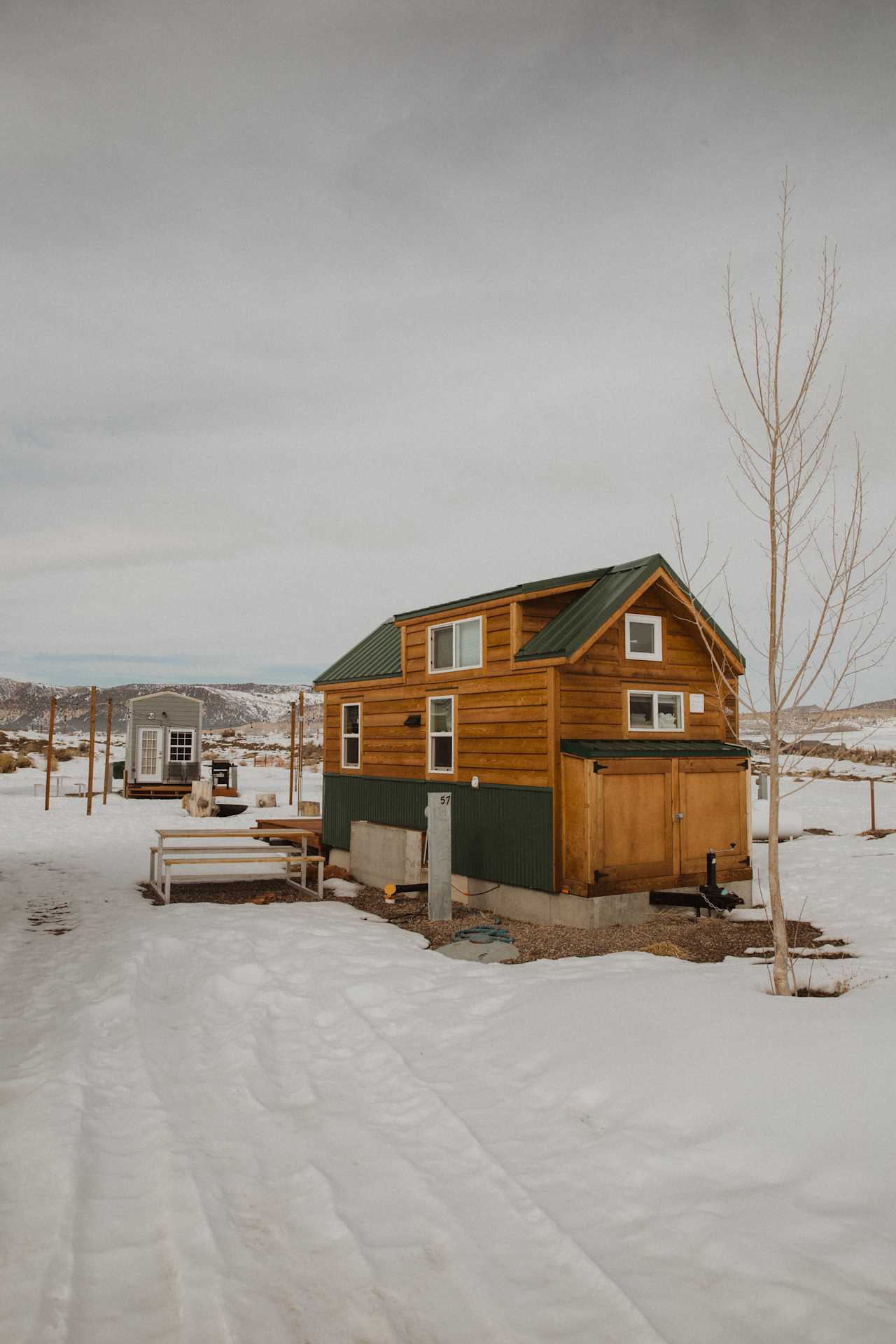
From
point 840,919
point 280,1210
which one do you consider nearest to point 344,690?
point 840,919

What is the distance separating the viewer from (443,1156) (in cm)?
488

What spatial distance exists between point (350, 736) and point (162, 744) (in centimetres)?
1984

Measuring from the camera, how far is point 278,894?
47.7 ft

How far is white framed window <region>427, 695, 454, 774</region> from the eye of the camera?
14898 millimetres

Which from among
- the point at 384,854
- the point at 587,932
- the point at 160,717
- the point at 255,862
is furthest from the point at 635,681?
the point at 160,717

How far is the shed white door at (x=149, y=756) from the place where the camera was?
35.0 meters

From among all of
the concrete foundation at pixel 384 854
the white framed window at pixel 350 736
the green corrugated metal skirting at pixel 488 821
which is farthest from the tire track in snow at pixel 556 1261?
the white framed window at pixel 350 736

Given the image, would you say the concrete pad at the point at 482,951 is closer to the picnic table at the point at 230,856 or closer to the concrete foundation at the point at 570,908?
the concrete foundation at the point at 570,908

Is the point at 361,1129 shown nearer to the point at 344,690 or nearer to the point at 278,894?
the point at 278,894

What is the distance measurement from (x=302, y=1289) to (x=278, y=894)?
1123cm

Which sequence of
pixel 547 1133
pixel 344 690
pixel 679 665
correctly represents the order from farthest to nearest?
pixel 344 690 → pixel 679 665 → pixel 547 1133

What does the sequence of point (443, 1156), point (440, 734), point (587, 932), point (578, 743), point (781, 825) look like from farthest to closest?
point (781, 825), point (440, 734), point (578, 743), point (587, 932), point (443, 1156)

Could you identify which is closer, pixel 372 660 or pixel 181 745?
pixel 372 660

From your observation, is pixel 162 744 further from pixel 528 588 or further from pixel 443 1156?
pixel 443 1156
